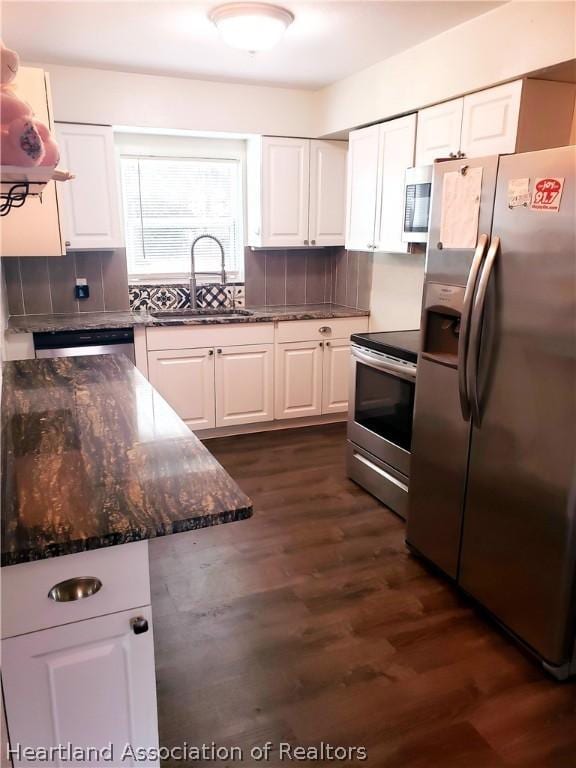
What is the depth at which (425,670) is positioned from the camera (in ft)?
6.43

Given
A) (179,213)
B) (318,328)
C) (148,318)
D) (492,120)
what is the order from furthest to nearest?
(179,213) → (318,328) → (148,318) → (492,120)

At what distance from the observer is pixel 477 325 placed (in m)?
2.03

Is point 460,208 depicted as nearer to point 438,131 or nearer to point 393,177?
point 438,131

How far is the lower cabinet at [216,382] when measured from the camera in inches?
151

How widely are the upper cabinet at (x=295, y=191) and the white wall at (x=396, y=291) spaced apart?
51 centimetres

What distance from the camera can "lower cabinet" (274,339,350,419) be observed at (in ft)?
13.7

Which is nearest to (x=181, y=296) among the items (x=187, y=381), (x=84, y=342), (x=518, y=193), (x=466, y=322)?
(x=187, y=381)

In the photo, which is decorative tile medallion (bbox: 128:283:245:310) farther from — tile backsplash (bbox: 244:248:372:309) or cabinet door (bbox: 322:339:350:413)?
cabinet door (bbox: 322:339:350:413)

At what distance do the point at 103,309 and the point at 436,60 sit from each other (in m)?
2.71

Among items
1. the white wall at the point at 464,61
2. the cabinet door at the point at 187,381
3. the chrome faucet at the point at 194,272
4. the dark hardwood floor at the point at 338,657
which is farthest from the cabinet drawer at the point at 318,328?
the dark hardwood floor at the point at 338,657

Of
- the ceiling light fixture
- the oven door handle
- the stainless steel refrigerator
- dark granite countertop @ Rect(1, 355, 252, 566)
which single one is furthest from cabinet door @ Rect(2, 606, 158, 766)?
the ceiling light fixture

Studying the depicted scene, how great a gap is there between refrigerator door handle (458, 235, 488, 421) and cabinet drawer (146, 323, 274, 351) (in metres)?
2.09

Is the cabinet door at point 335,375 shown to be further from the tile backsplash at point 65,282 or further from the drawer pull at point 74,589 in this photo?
the drawer pull at point 74,589

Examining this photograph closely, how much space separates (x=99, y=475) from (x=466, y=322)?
140cm
